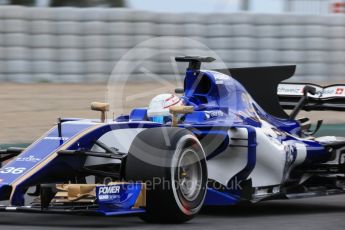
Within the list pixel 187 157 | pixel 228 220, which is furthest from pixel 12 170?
pixel 228 220

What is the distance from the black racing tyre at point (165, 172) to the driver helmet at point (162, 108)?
0.78 m

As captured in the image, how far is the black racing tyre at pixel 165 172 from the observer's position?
7039 millimetres

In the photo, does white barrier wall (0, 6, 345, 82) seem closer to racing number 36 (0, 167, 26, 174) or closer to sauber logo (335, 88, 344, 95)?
sauber logo (335, 88, 344, 95)

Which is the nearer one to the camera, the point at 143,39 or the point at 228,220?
the point at 228,220

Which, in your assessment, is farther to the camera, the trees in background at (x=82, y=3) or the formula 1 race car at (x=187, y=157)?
the trees in background at (x=82, y=3)

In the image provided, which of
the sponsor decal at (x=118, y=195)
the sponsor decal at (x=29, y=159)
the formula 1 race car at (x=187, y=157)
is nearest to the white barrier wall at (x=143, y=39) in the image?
the formula 1 race car at (x=187, y=157)

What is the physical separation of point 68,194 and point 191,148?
1.12m

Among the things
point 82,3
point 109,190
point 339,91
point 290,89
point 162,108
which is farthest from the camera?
point 82,3

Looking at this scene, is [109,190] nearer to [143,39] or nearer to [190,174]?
[190,174]

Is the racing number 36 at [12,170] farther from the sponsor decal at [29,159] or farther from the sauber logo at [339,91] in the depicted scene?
the sauber logo at [339,91]

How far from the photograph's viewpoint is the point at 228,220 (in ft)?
25.6

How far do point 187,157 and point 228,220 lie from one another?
78 cm

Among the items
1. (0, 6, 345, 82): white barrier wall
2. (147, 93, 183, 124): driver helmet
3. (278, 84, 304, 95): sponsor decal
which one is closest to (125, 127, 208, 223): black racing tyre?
(147, 93, 183, 124): driver helmet

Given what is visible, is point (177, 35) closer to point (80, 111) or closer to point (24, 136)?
point (80, 111)
